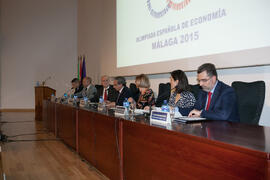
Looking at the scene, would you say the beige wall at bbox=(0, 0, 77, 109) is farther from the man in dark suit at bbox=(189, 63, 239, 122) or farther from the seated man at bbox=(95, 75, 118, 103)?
the man in dark suit at bbox=(189, 63, 239, 122)

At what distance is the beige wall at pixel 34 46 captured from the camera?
29.1 ft

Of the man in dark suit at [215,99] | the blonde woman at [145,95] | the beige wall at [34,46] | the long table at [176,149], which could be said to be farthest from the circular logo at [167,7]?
the beige wall at [34,46]

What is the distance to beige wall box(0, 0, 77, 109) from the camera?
8.88 m

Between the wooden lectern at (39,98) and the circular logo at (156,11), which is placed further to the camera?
the wooden lectern at (39,98)

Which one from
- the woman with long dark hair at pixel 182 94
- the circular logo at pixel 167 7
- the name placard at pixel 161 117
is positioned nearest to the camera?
the name placard at pixel 161 117

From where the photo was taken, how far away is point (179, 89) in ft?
8.14

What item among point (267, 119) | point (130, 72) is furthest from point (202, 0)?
point (130, 72)

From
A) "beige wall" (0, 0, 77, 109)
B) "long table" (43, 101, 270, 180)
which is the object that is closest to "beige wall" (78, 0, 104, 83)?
"beige wall" (0, 0, 77, 109)

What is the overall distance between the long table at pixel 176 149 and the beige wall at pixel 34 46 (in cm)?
736

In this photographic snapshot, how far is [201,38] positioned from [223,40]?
0.98 ft

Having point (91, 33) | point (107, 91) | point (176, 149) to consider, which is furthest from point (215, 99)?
point (91, 33)

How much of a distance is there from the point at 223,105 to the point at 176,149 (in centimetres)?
76

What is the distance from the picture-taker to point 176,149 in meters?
1.33

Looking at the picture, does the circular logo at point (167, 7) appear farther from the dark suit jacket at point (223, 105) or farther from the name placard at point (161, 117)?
the name placard at point (161, 117)
